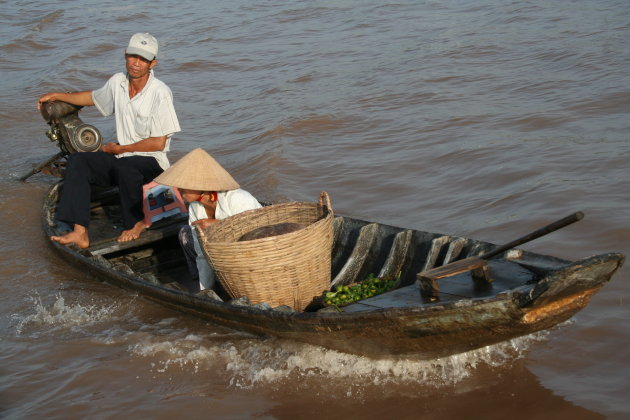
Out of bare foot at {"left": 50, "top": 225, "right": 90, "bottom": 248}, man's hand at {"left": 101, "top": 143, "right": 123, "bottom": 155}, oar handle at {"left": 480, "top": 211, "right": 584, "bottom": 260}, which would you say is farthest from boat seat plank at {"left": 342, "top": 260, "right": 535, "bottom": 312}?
man's hand at {"left": 101, "top": 143, "right": 123, "bottom": 155}

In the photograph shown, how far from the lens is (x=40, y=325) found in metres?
5.20

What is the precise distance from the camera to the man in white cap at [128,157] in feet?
18.2

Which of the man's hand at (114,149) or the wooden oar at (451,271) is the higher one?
the man's hand at (114,149)

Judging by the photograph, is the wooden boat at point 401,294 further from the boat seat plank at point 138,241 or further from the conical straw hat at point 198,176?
the conical straw hat at point 198,176

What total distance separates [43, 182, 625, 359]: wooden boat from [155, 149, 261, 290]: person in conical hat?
1.06 ft

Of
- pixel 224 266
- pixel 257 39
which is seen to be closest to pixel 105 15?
pixel 257 39

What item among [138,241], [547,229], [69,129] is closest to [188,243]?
[138,241]

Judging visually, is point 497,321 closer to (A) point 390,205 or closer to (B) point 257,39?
(A) point 390,205

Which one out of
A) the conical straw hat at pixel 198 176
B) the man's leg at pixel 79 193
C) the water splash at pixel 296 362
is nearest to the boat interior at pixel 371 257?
the man's leg at pixel 79 193

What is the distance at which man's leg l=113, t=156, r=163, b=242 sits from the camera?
5539 millimetres

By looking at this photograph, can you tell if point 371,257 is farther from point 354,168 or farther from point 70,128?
point 354,168

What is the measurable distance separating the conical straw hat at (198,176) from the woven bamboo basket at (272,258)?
0.70 ft

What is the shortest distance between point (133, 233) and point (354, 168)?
3.07 m

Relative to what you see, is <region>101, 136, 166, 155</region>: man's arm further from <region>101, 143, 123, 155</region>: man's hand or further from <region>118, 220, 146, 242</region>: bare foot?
<region>118, 220, 146, 242</region>: bare foot
